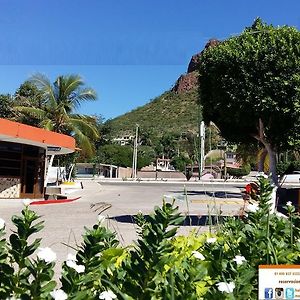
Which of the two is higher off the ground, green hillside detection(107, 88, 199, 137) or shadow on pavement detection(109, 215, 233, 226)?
green hillside detection(107, 88, 199, 137)

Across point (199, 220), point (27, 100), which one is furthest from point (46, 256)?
point (27, 100)

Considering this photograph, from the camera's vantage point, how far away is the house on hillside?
21734mm

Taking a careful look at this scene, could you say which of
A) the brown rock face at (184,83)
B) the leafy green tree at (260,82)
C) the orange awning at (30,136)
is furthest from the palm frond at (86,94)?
the brown rock face at (184,83)

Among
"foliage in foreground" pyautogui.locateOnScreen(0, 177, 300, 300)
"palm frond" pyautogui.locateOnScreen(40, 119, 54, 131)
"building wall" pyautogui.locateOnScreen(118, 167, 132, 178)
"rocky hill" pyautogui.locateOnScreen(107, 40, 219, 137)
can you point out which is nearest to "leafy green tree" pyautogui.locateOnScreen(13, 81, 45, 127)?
"palm frond" pyautogui.locateOnScreen(40, 119, 54, 131)

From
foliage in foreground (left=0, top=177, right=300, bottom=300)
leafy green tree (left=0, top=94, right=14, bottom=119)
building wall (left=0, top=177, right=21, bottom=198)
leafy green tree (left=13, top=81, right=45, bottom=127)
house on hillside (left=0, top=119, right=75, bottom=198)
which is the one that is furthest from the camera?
leafy green tree (left=0, top=94, right=14, bottom=119)

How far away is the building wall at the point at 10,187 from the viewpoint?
22.1 metres

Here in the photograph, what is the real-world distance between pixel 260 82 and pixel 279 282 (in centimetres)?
1115

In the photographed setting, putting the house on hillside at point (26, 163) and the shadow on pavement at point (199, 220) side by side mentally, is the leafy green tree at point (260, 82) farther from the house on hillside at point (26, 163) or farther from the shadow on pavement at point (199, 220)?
the house on hillside at point (26, 163)

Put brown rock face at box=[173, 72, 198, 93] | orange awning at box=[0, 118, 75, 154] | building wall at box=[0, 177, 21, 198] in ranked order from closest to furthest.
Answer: orange awning at box=[0, 118, 75, 154] < building wall at box=[0, 177, 21, 198] < brown rock face at box=[173, 72, 198, 93]

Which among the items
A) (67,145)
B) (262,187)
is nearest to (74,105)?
(67,145)

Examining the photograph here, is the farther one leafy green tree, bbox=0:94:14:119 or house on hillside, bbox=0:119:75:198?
leafy green tree, bbox=0:94:14:119

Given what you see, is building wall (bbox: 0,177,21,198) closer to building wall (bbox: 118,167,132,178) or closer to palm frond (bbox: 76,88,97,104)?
palm frond (bbox: 76,88,97,104)

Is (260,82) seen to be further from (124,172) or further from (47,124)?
(124,172)

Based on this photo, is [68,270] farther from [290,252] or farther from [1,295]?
[290,252]
